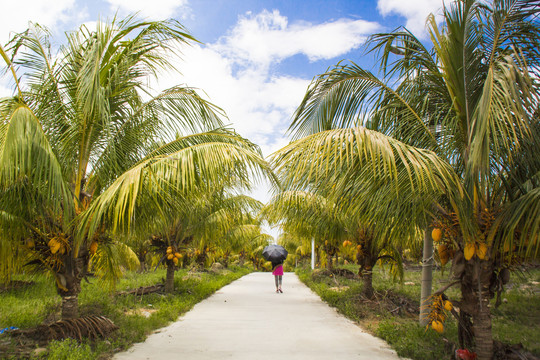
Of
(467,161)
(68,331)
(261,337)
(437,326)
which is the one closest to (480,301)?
(437,326)

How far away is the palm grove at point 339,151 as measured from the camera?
380 centimetres

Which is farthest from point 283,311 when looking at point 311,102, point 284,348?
point 311,102

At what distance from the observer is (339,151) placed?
4.09 metres

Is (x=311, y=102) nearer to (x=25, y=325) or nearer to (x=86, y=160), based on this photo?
(x=86, y=160)

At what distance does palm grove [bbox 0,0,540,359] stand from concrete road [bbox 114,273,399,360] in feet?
4.58

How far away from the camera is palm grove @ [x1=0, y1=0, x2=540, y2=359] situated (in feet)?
12.5

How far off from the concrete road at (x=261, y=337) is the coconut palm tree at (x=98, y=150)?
1676 millimetres

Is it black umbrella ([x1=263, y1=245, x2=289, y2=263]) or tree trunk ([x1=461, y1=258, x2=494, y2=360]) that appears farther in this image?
black umbrella ([x1=263, y1=245, x2=289, y2=263])

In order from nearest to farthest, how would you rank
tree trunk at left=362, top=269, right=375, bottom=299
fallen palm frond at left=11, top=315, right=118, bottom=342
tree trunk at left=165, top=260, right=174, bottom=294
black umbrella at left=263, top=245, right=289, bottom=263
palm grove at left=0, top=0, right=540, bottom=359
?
palm grove at left=0, top=0, right=540, bottom=359 < fallen palm frond at left=11, top=315, right=118, bottom=342 < tree trunk at left=362, top=269, right=375, bottom=299 < tree trunk at left=165, top=260, right=174, bottom=294 < black umbrella at left=263, top=245, right=289, bottom=263

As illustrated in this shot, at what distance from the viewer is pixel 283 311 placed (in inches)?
365

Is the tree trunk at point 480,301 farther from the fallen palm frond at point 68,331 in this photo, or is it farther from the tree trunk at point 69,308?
the tree trunk at point 69,308

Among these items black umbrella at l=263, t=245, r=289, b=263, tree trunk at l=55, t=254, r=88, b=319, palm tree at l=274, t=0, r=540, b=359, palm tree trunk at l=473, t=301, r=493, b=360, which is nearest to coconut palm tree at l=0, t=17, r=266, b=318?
tree trunk at l=55, t=254, r=88, b=319

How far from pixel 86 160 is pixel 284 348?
409 centimetres

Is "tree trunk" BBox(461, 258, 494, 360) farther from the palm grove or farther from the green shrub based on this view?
the green shrub
